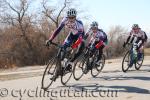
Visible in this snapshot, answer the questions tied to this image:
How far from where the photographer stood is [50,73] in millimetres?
11984

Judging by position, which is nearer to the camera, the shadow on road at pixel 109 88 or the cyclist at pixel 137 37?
the shadow on road at pixel 109 88

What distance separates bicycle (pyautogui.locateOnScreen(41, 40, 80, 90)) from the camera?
11781 millimetres

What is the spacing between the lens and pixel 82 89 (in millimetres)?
11852

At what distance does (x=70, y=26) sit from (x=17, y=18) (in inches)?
1401

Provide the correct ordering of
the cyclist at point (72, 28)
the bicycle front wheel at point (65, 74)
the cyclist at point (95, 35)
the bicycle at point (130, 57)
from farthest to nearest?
the bicycle at point (130, 57)
the cyclist at point (95, 35)
the bicycle front wheel at point (65, 74)
the cyclist at point (72, 28)

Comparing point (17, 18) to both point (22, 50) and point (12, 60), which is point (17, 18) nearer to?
point (22, 50)

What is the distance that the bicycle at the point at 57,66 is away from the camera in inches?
464

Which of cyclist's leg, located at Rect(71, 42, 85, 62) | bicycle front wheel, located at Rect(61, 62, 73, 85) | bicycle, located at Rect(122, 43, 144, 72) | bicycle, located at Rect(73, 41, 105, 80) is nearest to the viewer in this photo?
bicycle front wheel, located at Rect(61, 62, 73, 85)

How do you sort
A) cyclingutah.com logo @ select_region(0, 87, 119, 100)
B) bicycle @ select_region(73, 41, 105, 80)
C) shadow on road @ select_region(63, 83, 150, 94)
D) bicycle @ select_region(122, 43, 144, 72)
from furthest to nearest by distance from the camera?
A: bicycle @ select_region(122, 43, 144, 72)
bicycle @ select_region(73, 41, 105, 80)
shadow on road @ select_region(63, 83, 150, 94)
cyclingutah.com logo @ select_region(0, 87, 119, 100)

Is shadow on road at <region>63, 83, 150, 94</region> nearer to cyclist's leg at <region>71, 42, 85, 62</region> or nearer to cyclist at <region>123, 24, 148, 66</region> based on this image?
cyclist's leg at <region>71, 42, 85, 62</region>

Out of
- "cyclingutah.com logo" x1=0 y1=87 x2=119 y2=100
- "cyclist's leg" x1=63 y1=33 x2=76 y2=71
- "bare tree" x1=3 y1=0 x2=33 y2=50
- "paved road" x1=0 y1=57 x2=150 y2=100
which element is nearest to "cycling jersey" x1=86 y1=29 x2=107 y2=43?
"paved road" x1=0 y1=57 x2=150 y2=100

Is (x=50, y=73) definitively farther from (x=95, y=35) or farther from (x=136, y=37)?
(x=136, y=37)

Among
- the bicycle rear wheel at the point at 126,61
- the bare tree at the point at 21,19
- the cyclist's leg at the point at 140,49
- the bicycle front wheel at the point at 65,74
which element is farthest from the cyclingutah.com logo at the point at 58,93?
the bare tree at the point at 21,19

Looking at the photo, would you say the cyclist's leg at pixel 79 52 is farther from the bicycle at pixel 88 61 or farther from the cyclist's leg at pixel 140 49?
the cyclist's leg at pixel 140 49
